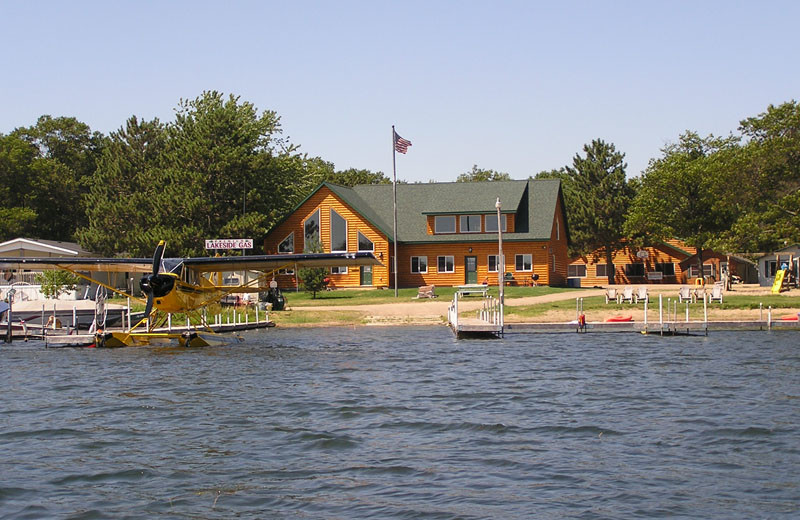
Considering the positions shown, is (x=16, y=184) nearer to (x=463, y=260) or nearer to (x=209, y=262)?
(x=463, y=260)

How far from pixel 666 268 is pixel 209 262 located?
4957cm

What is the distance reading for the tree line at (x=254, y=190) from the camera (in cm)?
5516

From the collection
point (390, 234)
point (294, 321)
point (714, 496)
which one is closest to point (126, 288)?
point (390, 234)

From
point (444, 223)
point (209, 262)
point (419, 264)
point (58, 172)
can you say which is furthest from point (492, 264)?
point (58, 172)

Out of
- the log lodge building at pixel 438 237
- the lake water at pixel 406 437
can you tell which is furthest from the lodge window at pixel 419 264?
the lake water at pixel 406 437

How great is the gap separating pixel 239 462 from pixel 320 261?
18.4 m

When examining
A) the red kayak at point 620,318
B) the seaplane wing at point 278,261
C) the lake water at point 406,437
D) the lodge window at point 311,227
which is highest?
the lodge window at point 311,227

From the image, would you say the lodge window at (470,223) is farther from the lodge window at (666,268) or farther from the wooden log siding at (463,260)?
the lodge window at (666,268)

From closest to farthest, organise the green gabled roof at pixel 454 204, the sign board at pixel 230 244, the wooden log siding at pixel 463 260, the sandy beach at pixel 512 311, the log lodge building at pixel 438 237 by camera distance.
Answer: the sandy beach at pixel 512 311, the sign board at pixel 230 244, the wooden log siding at pixel 463 260, the log lodge building at pixel 438 237, the green gabled roof at pixel 454 204

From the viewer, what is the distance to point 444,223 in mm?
62656

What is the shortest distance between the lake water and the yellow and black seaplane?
3101 millimetres

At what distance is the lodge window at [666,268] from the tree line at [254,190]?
3.11 m

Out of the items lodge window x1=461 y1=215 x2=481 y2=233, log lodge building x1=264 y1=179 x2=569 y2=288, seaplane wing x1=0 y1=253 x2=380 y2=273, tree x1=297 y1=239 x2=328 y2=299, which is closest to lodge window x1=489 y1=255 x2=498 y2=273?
log lodge building x1=264 y1=179 x2=569 y2=288

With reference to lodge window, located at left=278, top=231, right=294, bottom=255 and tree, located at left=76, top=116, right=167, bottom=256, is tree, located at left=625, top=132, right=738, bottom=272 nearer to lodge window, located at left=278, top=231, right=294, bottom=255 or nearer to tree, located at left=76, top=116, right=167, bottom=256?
lodge window, located at left=278, top=231, right=294, bottom=255
